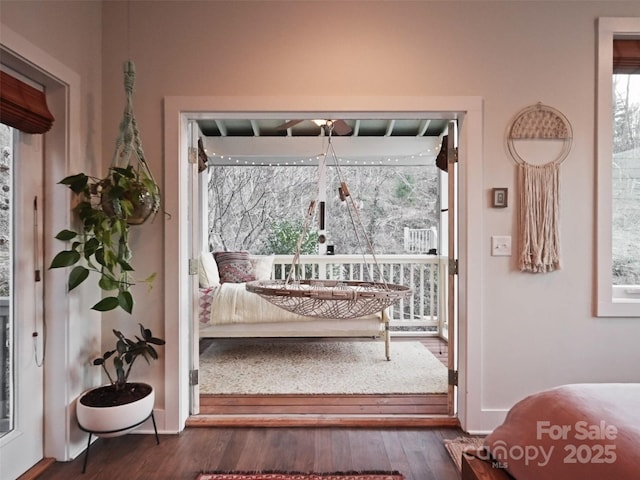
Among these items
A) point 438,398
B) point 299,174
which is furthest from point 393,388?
point 299,174

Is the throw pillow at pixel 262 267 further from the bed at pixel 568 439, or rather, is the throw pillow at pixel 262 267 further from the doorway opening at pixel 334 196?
the bed at pixel 568 439

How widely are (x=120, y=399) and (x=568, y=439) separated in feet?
6.78

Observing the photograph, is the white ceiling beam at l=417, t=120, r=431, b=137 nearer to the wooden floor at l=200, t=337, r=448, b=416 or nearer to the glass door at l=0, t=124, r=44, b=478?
the wooden floor at l=200, t=337, r=448, b=416

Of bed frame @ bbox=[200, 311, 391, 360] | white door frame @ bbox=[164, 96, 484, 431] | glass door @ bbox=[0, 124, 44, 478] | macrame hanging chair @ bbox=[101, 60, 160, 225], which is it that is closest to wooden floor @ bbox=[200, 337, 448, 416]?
white door frame @ bbox=[164, 96, 484, 431]

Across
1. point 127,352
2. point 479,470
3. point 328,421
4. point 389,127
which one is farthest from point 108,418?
point 389,127

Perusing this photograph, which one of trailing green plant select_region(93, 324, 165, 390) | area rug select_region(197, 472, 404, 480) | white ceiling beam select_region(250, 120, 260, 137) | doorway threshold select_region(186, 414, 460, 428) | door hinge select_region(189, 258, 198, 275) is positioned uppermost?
white ceiling beam select_region(250, 120, 260, 137)

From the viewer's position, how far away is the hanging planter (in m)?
1.86

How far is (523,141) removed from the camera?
7.39 feet

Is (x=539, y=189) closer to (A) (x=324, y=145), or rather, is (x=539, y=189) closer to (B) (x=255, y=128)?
(A) (x=324, y=145)

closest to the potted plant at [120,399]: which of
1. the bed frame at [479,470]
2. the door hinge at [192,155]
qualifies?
the door hinge at [192,155]

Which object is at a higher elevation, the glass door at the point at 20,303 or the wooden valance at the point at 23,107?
the wooden valance at the point at 23,107

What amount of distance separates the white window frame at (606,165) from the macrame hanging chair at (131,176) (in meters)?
2.68

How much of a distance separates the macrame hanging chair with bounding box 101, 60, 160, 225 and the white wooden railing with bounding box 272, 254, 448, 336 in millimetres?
2566

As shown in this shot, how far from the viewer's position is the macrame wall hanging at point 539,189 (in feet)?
7.30
